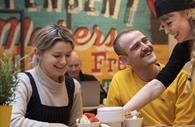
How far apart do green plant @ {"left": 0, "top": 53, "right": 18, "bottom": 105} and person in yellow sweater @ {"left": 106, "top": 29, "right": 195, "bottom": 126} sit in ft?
2.94

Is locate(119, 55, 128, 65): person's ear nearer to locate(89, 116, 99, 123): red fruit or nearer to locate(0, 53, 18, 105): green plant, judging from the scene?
locate(89, 116, 99, 123): red fruit

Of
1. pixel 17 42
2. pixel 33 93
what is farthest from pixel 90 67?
pixel 33 93

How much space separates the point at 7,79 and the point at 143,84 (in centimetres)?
112

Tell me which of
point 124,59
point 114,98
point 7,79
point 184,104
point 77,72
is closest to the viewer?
point 7,79

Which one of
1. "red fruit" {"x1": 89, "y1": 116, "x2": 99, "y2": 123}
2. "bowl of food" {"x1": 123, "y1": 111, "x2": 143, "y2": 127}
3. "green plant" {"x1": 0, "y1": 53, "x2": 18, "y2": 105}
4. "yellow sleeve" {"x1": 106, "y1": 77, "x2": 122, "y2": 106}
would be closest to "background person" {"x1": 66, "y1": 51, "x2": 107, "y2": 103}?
"yellow sleeve" {"x1": 106, "y1": 77, "x2": 122, "y2": 106}

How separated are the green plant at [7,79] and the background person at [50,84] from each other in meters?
0.46

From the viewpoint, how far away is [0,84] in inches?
41.0

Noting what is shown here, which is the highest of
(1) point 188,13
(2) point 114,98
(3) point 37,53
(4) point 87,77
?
(1) point 188,13

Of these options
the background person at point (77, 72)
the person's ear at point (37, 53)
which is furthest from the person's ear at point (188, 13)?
the background person at point (77, 72)

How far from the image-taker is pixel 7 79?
3.46ft

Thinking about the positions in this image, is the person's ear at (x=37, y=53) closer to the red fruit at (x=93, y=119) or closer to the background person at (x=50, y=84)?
the background person at (x=50, y=84)

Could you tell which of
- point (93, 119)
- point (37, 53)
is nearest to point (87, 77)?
point (37, 53)

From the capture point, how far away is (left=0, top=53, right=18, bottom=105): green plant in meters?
1.05

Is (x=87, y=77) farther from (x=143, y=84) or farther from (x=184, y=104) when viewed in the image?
(x=184, y=104)
